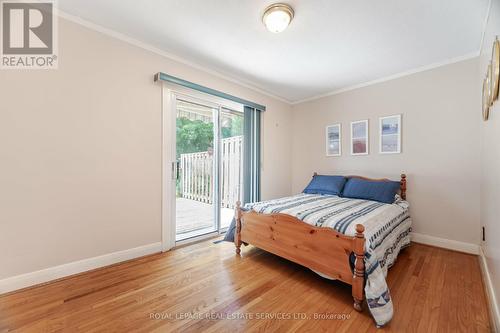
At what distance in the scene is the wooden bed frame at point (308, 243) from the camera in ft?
4.94

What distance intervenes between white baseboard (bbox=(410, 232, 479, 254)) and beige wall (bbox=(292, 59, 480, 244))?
51 mm

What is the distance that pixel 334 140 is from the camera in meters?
3.70

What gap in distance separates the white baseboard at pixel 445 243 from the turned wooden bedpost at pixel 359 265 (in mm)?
1994

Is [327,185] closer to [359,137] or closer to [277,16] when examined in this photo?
[359,137]

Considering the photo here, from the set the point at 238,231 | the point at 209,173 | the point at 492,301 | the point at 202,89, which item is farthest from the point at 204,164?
the point at 492,301

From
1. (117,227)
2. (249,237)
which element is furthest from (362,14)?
(117,227)

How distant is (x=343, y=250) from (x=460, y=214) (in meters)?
2.10

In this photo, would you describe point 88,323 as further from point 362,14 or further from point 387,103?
point 387,103

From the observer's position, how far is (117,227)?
7.20 ft

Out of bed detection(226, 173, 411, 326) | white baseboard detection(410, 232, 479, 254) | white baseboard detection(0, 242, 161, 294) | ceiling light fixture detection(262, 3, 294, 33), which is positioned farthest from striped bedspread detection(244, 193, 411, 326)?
ceiling light fixture detection(262, 3, 294, 33)

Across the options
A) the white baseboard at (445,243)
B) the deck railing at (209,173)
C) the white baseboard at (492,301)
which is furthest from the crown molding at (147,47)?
the white baseboard at (492,301)

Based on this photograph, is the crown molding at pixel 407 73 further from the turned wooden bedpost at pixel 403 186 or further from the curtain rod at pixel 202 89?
the turned wooden bedpost at pixel 403 186

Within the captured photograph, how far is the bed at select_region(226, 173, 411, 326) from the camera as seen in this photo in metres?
1.48

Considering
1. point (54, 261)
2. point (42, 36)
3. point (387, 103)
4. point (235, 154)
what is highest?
point (42, 36)
